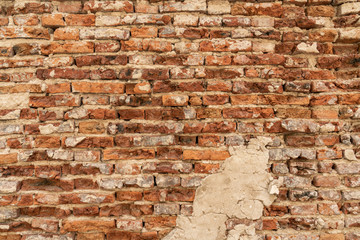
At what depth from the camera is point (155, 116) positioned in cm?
148

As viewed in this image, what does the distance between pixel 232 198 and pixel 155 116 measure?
71 cm

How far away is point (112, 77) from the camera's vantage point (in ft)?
4.86

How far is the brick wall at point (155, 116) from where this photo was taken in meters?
1.46

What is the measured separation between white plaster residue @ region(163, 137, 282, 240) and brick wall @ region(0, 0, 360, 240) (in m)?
0.05

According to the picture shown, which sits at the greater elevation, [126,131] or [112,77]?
[112,77]

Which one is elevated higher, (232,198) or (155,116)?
(155,116)

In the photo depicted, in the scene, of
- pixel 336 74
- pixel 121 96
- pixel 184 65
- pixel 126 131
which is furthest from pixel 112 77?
pixel 336 74

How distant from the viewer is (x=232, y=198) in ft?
4.80

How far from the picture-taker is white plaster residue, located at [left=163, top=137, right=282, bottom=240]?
146cm

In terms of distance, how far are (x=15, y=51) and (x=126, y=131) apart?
0.88m

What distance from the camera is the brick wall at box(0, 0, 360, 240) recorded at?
1.46 metres

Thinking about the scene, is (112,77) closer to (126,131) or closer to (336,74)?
(126,131)

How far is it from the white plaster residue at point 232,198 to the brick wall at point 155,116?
0.05 metres

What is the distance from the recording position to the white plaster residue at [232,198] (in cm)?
146
